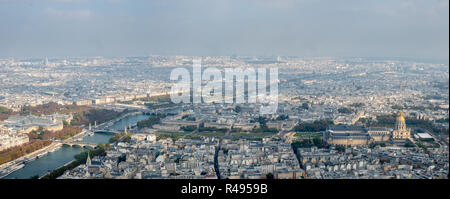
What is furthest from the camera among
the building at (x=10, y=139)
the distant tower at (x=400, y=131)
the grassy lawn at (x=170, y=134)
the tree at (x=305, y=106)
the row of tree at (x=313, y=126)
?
the tree at (x=305, y=106)

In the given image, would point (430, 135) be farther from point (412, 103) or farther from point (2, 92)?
point (2, 92)

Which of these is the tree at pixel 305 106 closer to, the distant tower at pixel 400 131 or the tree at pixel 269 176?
the distant tower at pixel 400 131

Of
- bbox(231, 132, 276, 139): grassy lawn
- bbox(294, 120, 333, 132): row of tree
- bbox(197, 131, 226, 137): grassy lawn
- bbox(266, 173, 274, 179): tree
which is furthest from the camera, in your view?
bbox(294, 120, 333, 132): row of tree

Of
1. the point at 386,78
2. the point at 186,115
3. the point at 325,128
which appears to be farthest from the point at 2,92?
the point at 386,78

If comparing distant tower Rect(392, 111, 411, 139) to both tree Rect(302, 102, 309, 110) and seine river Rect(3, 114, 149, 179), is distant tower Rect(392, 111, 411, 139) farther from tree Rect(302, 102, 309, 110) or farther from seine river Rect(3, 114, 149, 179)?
seine river Rect(3, 114, 149, 179)

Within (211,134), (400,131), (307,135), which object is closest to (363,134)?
(400,131)

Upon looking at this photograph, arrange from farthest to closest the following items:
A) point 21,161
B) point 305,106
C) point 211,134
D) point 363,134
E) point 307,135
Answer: point 305,106, point 211,134, point 307,135, point 363,134, point 21,161

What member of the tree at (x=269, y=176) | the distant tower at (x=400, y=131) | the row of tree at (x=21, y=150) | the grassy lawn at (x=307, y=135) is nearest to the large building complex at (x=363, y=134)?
the distant tower at (x=400, y=131)

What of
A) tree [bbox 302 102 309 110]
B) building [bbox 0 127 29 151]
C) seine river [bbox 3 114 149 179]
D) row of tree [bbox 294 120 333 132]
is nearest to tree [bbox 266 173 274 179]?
seine river [bbox 3 114 149 179]

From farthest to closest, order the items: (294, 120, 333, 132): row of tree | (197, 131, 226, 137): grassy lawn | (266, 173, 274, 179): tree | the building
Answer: (294, 120, 333, 132): row of tree
(197, 131, 226, 137): grassy lawn
the building
(266, 173, 274, 179): tree

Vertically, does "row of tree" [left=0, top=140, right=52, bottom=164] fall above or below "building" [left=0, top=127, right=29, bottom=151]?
below

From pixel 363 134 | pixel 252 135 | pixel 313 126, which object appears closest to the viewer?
pixel 363 134

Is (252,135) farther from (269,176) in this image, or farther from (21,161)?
(21,161)
